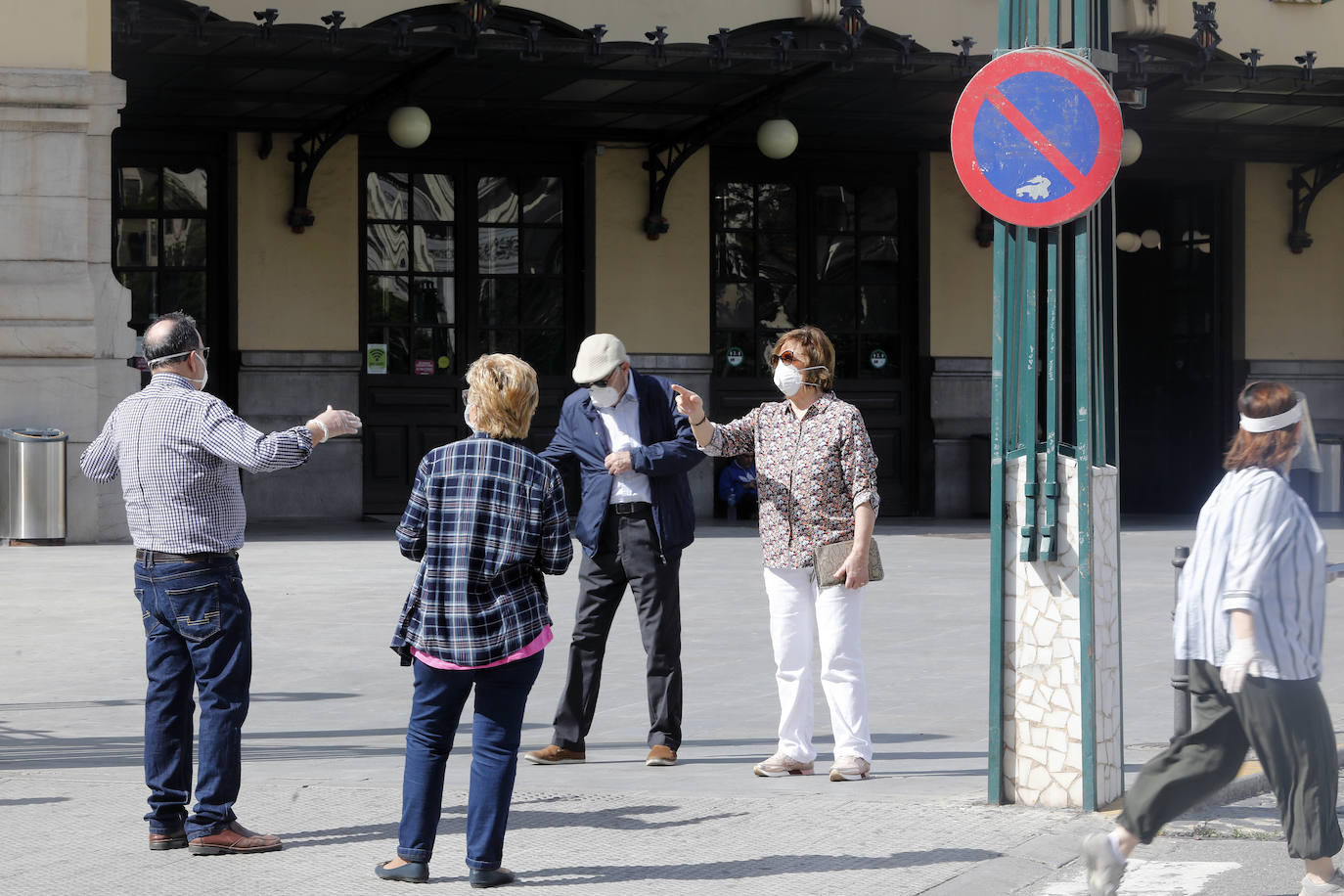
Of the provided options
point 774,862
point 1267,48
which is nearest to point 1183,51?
point 1267,48

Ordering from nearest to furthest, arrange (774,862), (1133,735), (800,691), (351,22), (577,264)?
(774,862) < (800,691) < (1133,735) < (351,22) < (577,264)

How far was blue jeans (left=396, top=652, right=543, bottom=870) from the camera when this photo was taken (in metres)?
5.03

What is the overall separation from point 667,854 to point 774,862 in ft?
1.04

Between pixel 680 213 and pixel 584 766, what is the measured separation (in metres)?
13.1

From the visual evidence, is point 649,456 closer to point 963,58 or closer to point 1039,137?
point 1039,137

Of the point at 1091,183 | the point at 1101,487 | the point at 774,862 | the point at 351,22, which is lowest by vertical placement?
the point at 774,862

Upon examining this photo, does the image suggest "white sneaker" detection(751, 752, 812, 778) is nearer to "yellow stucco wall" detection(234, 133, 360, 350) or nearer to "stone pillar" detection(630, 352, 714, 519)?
"stone pillar" detection(630, 352, 714, 519)

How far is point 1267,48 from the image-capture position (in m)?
20.3

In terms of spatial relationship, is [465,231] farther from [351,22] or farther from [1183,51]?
[1183,51]

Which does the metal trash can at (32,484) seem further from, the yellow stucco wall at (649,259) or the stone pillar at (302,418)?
the yellow stucco wall at (649,259)

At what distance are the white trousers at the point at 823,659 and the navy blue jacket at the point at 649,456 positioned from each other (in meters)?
0.49

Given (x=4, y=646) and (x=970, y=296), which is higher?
(x=970, y=296)

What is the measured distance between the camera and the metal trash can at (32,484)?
14.2 meters

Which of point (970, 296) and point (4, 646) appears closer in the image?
point (4, 646)
